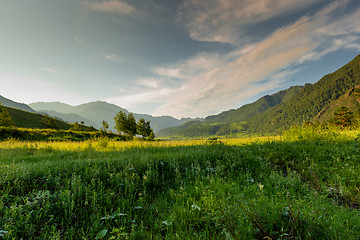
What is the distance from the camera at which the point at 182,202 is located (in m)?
3.73

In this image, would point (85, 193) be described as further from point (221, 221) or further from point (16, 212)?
point (221, 221)

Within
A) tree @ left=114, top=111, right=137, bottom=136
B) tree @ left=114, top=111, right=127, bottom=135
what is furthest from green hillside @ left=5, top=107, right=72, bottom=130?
tree @ left=114, top=111, right=137, bottom=136

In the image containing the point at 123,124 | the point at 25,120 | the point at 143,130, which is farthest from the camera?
the point at 143,130

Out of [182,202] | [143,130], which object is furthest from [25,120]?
[182,202]

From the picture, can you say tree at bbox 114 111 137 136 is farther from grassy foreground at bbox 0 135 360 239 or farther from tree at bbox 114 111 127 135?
grassy foreground at bbox 0 135 360 239

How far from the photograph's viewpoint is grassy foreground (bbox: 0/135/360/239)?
2.53m

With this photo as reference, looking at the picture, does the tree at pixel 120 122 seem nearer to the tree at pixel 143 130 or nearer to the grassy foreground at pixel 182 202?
the tree at pixel 143 130

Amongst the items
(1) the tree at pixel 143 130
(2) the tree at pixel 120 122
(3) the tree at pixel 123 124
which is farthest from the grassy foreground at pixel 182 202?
(1) the tree at pixel 143 130

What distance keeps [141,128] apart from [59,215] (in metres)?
85.4

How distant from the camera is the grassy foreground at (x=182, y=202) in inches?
99.5

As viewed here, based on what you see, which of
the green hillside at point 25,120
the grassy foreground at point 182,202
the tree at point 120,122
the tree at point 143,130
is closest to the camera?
the grassy foreground at point 182,202

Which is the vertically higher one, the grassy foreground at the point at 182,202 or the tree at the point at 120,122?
the tree at the point at 120,122

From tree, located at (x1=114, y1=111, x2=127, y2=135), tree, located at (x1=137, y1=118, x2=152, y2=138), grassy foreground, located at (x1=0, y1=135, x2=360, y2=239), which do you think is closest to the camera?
grassy foreground, located at (x1=0, y1=135, x2=360, y2=239)

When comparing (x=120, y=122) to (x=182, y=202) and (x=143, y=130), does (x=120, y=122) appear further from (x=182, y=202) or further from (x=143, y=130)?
(x=182, y=202)
